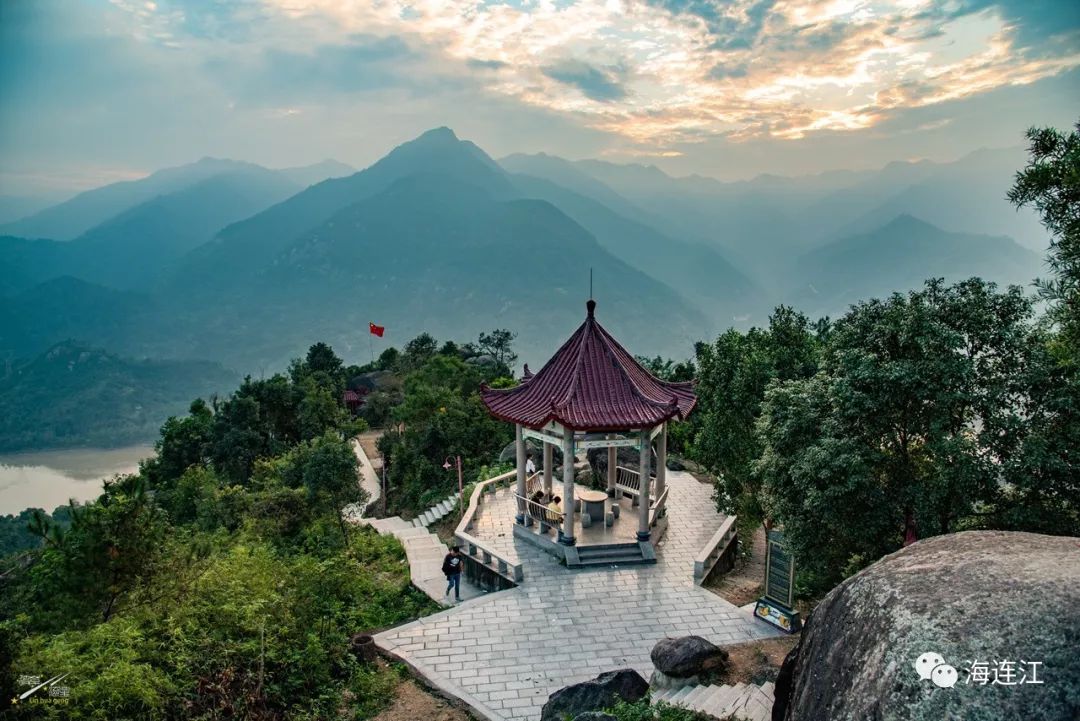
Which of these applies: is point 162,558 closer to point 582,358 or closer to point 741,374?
point 582,358

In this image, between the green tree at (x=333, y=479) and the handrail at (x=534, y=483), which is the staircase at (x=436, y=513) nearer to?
the green tree at (x=333, y=479)

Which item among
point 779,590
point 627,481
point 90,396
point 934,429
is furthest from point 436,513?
point 90,396

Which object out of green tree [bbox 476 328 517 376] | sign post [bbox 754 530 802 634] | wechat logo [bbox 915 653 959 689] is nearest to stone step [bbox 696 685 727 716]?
sign post [bbox 754 530 802 634]

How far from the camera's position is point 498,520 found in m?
17.5

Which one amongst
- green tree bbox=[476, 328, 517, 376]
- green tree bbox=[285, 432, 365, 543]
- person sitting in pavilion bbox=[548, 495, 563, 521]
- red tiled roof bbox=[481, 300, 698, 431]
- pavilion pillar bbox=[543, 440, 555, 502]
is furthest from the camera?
green tree bbox=[476, 328, 517, 376]

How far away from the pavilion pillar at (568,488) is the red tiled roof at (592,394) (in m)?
0.51

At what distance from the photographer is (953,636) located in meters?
4.94

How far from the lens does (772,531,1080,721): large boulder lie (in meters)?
4.56

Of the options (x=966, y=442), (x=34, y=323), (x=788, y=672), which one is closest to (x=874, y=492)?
(x=966, y=442)

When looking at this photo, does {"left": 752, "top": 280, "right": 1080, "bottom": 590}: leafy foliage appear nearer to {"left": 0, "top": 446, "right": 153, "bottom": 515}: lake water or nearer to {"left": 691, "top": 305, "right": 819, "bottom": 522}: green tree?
{"left": 691, "top": 305, "right": 819, "bottom": 522}: green tree

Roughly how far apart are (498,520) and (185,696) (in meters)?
9.57

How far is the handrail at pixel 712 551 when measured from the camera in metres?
14.2
